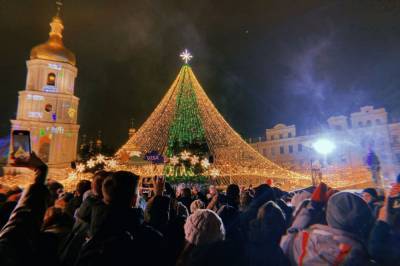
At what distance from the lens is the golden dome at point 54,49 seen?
44250 millimetres

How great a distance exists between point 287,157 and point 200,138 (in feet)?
96.4

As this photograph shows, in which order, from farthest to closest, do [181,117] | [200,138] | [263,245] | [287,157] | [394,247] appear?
[287,157] < [200,138] < [181,117] < [263,245] < [394,247]

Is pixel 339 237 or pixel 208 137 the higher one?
pixel 208 137

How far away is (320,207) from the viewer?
417 centimetres

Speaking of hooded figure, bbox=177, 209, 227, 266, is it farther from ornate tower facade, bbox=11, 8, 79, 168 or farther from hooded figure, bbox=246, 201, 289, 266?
ornate tower facade, bbox=11, 8, 79, 168

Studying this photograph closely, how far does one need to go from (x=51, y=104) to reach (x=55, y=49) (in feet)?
28.1

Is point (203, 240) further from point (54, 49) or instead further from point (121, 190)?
point (54, 49)

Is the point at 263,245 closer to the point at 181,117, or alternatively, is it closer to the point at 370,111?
the point at 181,117

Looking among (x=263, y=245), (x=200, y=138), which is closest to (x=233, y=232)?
(x=263, y=245)

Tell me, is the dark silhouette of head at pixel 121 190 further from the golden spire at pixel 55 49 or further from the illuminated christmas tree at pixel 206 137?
the golden spire at pixel 55 49

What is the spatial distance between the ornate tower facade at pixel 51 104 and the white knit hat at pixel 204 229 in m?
41.0

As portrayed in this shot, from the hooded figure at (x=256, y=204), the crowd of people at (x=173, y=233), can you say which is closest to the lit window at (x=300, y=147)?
the hooded figure at (x=256, y=204)

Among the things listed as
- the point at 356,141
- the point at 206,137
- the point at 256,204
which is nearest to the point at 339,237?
the point at 256,204

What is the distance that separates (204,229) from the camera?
2.87m
